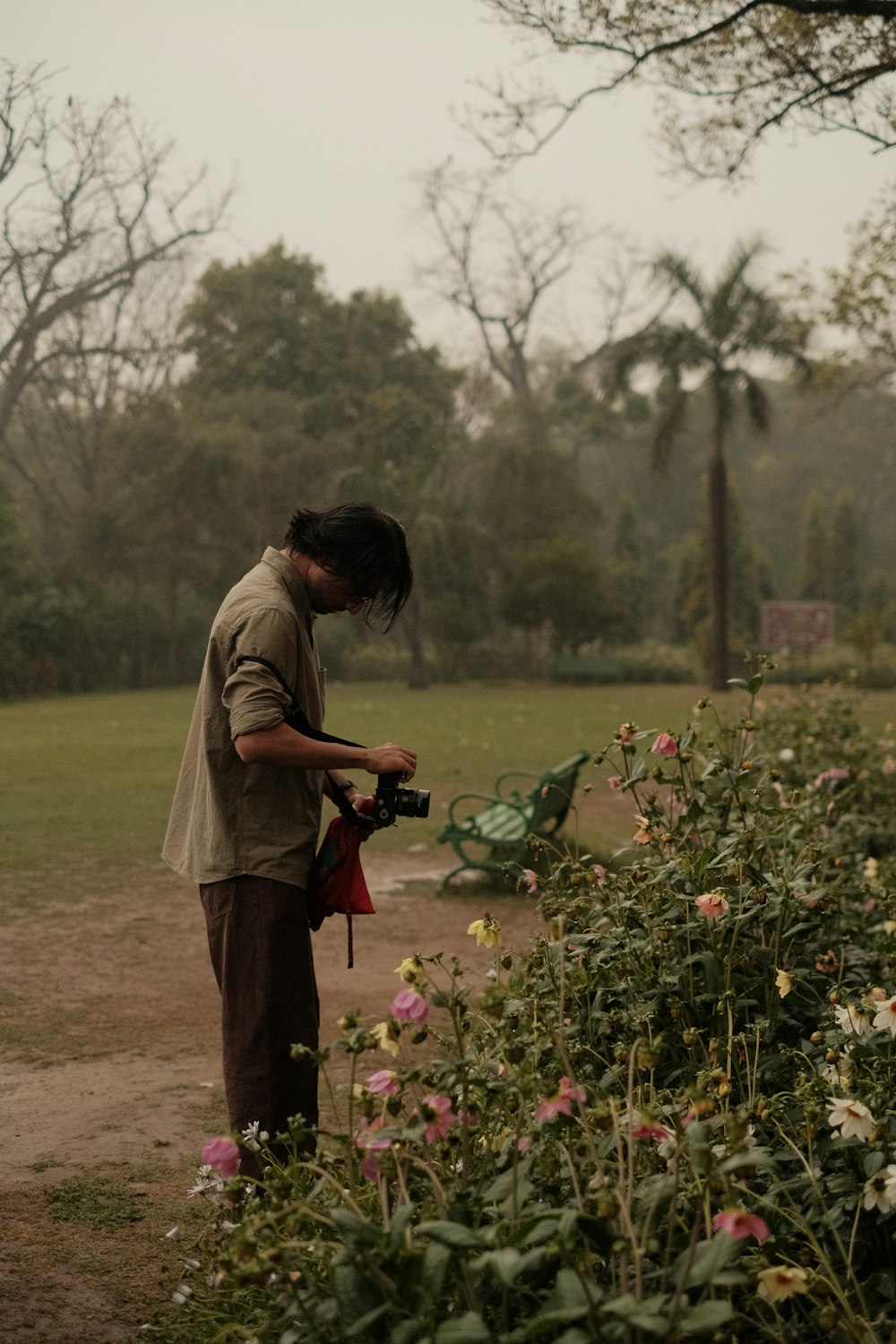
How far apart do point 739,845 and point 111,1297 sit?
183 centimetres

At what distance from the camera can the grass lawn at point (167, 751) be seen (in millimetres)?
8805

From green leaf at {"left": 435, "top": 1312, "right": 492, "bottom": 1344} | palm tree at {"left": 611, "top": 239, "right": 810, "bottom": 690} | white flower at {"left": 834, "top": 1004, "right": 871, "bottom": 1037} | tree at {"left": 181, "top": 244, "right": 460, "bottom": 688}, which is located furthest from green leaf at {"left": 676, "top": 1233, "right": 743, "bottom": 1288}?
tree at {"left": 181, "top": 244, "right": 460, "bottom": 688}

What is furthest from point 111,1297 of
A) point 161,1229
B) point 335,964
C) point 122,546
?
point 122,546

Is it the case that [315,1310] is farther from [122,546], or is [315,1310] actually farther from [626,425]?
[626,425]

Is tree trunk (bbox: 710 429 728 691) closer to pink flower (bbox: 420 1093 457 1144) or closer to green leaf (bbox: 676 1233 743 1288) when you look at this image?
pink flower (bbox: 420 1093 457 1144)

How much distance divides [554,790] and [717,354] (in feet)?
69.8

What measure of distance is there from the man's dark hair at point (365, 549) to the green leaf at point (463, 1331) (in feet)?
5.00

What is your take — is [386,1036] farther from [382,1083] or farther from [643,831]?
[643,831]

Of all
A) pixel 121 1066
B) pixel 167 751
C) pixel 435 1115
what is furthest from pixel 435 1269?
pixel 167 751

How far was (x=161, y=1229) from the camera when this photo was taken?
3.24 m

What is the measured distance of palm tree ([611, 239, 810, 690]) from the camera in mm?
26031

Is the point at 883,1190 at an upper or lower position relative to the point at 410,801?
lower

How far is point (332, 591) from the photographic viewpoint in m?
3.08

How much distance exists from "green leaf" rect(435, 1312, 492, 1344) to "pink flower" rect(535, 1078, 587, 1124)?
0.36 metres
